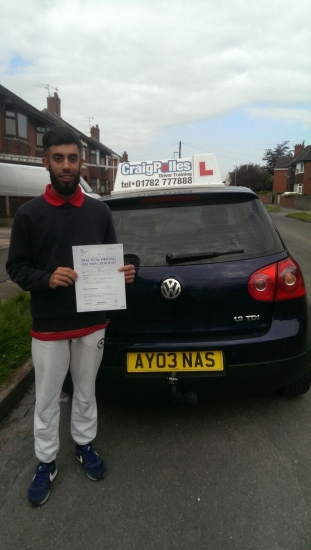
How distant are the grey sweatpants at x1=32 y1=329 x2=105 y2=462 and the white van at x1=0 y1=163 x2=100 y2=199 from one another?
17474mm

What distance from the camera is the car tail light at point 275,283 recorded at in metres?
2.54

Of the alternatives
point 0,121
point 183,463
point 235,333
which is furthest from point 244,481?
point 0,121

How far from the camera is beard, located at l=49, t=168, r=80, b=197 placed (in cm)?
208

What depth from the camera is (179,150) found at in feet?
203

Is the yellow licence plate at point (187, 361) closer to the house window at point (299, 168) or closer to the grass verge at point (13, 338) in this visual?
the grass verge at point (13, 338)

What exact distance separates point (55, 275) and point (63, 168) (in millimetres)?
557

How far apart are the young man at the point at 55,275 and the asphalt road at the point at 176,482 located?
0.23m

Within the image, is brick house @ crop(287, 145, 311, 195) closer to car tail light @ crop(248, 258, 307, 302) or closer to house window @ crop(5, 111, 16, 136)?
house window @ crop(5, 111, 16, 136)

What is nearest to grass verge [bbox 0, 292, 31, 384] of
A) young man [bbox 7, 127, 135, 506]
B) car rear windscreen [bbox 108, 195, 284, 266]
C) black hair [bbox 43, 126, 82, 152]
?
young man [bbox 7, 127, 135, 506]

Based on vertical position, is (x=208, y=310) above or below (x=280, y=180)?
below

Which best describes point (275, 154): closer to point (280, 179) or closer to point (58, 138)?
point (280, 179)

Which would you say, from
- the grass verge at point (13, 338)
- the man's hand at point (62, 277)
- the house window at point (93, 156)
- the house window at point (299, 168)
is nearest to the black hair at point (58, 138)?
the man's hand at point (62, 277)

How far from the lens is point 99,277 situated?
2154mm

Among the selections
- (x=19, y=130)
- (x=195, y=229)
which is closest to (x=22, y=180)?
(x=19, y=130)
